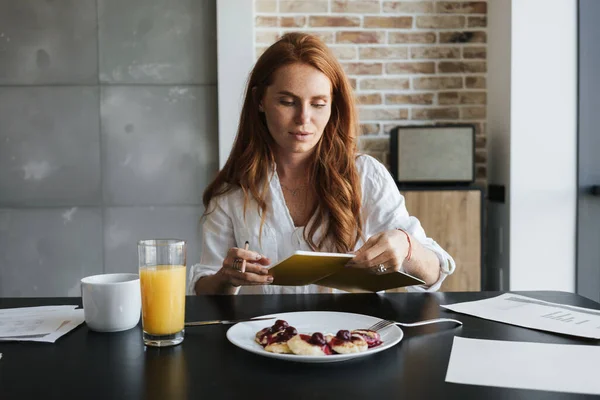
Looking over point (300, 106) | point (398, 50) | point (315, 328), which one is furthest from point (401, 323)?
point (398, 50)

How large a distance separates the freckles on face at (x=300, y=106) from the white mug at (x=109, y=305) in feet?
2.51

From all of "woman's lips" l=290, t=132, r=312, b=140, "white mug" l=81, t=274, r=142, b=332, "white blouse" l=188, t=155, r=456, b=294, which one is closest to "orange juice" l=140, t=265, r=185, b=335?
"white mug" l=81, t=274, r=142, b=332

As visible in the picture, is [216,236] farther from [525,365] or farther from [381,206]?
[525,365]

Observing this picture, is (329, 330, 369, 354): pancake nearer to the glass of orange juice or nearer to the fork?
the fork

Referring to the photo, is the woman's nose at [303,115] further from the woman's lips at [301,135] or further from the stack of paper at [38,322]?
the stack of paper at [38,322]

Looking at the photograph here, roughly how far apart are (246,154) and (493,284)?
6.37 feet

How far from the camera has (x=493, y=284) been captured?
10.9 ft

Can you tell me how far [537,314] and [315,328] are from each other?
1.51 feet

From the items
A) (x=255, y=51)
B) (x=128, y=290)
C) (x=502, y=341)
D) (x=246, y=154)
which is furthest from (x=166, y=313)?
(x=255, y=51)

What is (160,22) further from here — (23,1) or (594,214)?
(594,214)

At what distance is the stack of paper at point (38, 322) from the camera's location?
1.09 m

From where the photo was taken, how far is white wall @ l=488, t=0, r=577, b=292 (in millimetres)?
3076

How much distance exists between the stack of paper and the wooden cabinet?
1.97 meters

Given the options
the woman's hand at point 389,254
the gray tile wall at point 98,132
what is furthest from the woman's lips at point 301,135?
the gray tile wall at point 98,132
